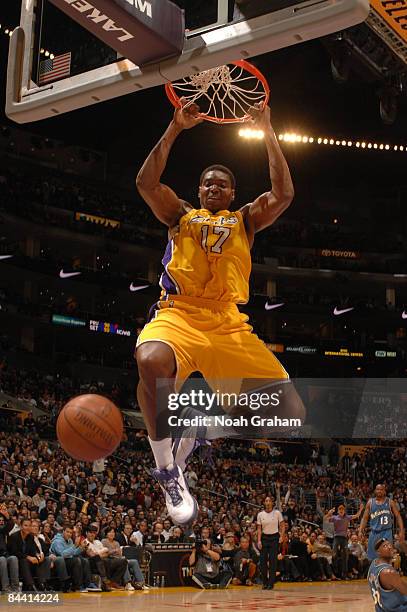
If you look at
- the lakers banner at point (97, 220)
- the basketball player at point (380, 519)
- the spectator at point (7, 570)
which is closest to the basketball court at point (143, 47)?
the basketball player at point (380, 519)

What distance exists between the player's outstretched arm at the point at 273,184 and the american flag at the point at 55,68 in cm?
102

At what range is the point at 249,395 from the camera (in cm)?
417

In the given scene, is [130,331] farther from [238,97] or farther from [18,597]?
[238,97]

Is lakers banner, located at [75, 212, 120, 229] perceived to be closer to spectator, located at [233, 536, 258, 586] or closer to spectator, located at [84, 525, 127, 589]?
spectator, located at [233, 536, 258, 586]

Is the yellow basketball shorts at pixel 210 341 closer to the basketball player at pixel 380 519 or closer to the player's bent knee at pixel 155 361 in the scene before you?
the player's bent knee at pixel 155 361

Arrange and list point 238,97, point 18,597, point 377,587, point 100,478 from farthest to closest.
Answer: point 100,478
point 18,597
point 377,587
point 238,97

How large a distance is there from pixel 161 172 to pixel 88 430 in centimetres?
142

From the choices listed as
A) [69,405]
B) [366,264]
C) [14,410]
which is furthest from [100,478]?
[366,264]

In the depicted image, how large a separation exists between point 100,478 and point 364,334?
73.5 ft

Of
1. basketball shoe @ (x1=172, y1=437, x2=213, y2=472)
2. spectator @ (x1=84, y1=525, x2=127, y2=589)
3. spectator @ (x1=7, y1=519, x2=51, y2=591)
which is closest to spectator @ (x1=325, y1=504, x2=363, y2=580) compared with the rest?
spectator @ (x1=84, y1=525, x2=127, y2=589)

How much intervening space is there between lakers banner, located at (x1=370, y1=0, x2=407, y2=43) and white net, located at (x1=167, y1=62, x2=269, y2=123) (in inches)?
163

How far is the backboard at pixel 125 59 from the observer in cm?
357

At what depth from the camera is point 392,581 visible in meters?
7.10

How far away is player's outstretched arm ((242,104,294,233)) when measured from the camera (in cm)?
435
